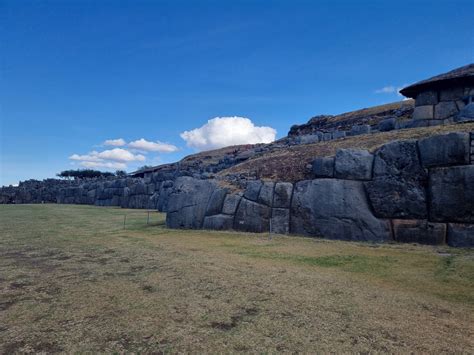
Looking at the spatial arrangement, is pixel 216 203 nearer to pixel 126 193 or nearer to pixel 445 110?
pixel 445 110

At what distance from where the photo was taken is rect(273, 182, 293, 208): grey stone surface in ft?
38.4

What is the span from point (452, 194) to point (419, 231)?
135cm

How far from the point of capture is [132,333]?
12.4ft

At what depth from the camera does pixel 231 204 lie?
41.5 ft

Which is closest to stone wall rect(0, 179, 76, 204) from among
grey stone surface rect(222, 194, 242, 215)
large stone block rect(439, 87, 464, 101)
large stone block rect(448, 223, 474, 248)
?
grey stone surface rect(222, 194, 242, 215)

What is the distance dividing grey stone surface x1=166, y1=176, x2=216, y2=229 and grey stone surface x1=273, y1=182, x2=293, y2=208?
3.01m

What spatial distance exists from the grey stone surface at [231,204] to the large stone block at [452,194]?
6.61 metres

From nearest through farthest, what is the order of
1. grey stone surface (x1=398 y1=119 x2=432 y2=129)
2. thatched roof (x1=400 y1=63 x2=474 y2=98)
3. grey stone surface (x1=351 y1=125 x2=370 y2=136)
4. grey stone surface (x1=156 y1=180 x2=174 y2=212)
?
grey stone surface (x1=398 y1=119 x2=432 y2=129) → thatched roof (x1=400 y1=63 x2=474 y2=98) → grey stone surface (x1=351 y1=125 x2=370 y2=136) → grey stone surface (x1=156 y1=180 x2=174 y2=212)

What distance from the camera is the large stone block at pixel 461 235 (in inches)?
328

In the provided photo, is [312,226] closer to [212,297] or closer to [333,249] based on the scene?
[333,249]

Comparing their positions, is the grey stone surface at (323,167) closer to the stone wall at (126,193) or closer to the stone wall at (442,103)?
the stone wall at (442,103)

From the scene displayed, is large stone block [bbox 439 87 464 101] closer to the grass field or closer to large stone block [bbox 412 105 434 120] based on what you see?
large stone block [bbox 412 105 434 120]

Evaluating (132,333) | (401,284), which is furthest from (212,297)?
(401,284)

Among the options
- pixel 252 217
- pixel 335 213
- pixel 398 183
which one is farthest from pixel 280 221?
pixel 398 183
